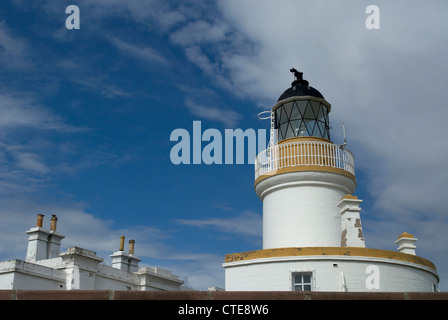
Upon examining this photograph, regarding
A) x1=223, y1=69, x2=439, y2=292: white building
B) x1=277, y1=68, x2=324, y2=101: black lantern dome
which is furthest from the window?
x1=277, y1=68, x2=324, y2=101: black lantern dome

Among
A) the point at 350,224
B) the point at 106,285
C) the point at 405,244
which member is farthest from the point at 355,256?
the point at 106,285

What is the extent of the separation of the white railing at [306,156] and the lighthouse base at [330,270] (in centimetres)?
372

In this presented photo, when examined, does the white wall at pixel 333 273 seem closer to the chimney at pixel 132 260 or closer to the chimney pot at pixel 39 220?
the chimney pot at pixel 39 220

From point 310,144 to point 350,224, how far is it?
325 centimetres

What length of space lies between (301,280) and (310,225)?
258 centimetres

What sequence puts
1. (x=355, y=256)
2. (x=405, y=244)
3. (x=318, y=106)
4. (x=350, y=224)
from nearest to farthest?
1. (x=355, y=256)
2. (x=350, y=224)
3. (x=405, y=244)
4. (x=318, y=106)

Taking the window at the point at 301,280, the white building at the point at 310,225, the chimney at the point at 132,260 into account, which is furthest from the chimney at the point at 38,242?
the window at the point at 301,280

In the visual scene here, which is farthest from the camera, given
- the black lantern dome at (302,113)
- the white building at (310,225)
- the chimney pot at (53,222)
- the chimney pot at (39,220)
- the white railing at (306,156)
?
the chimney pot at (53,222)

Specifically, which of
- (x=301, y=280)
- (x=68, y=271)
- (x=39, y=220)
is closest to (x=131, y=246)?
(x=39, y=220)

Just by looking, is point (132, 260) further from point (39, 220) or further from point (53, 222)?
point (39, 220)

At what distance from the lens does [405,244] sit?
16422 mm

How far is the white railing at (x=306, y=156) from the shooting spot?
1616cm
